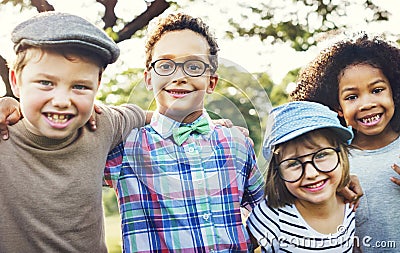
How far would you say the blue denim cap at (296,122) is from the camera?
212cm

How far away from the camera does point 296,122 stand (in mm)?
2131

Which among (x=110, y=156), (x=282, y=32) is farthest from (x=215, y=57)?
(x=282, y=32)

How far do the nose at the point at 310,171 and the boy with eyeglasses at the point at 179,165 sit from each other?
211 mm

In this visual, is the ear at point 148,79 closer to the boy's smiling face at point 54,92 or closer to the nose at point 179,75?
the nose at point 179,75

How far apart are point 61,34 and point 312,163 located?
0.89 meters

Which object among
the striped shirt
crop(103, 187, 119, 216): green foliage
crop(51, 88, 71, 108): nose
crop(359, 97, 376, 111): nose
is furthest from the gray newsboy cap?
crop(103, 187, 119, 216): green foliage

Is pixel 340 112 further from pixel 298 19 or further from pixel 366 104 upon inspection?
pixel 298 19

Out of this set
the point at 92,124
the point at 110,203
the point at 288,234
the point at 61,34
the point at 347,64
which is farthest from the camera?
the point at 110,203

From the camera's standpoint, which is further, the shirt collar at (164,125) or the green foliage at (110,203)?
the green foliage at (110,203)

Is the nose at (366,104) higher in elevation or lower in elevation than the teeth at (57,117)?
higher

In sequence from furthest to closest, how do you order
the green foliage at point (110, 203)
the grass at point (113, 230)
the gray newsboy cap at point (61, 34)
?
the green foliage at point (110, 203) → the grass at point (113, 230) → the gray newsboy cap at point (61, 34)

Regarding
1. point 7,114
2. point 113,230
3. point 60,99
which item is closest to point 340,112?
point 60,99

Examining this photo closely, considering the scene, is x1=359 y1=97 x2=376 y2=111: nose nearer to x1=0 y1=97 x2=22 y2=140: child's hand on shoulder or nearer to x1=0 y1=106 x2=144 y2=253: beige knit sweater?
x1=0 y1=106 x2=144 y2=253: beige knit sweater

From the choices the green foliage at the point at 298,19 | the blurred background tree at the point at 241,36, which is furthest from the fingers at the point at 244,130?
the green foliage at the point at 298,19
